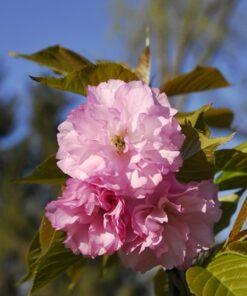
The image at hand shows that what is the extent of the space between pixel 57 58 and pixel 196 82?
0.23 m

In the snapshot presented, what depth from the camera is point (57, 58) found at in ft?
3.31

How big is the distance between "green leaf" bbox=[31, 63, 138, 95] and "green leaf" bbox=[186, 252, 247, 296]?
0.26 meters

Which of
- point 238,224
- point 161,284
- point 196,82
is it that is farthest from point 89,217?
point 196,82

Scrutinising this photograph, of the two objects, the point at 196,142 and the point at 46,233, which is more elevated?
the point at 196,142

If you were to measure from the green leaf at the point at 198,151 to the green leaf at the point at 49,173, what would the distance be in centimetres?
17

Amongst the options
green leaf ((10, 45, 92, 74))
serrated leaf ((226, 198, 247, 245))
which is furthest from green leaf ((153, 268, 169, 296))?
green leaf ((10, 45, 92, 74))

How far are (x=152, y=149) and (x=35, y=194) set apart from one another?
1675 cm

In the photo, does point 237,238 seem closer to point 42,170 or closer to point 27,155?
point 42,170

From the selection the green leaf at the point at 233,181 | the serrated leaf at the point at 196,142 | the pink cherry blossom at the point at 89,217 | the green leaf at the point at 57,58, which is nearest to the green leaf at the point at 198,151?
the serrated leaf at the point at 196,142

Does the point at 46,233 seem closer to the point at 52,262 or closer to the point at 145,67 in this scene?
the point at 52,262

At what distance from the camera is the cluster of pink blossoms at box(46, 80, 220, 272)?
0.67 metres

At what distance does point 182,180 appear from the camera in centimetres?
74

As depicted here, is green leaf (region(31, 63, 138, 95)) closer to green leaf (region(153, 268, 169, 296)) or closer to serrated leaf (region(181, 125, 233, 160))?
serrated leaf (region(181, 125, 233, 160))

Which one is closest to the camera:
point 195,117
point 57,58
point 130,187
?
point 130,187
